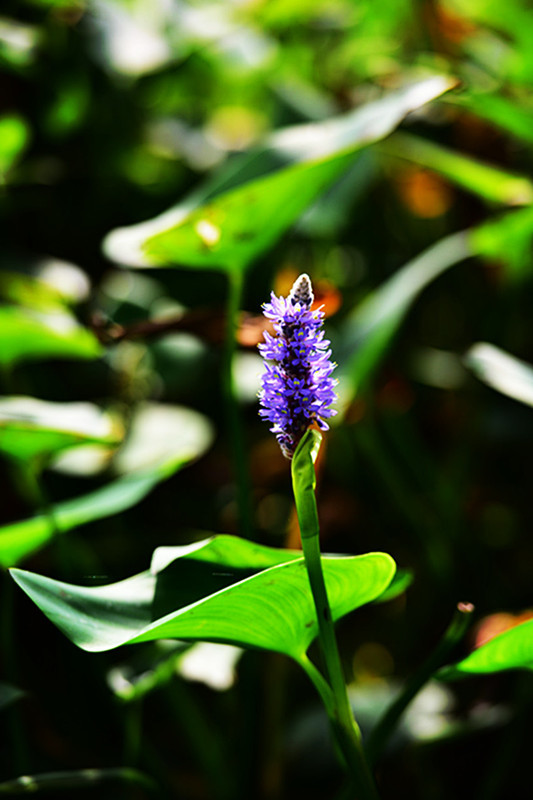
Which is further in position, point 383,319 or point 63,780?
point 383,319

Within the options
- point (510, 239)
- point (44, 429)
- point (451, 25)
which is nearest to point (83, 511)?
point (44, 429)

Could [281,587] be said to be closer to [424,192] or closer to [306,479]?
[306,479]

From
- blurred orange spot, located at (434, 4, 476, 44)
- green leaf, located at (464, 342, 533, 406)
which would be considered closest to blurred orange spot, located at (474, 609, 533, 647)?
green leaf, located at (464, 342, 533, 406)

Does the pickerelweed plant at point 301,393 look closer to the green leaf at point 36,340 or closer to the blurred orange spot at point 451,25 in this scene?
the green leaf at point 36,340

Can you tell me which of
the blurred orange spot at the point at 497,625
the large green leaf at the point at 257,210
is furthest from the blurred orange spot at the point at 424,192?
the blurred orange spot at the point at 497,625

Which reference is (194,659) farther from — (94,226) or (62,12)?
(62,12)
